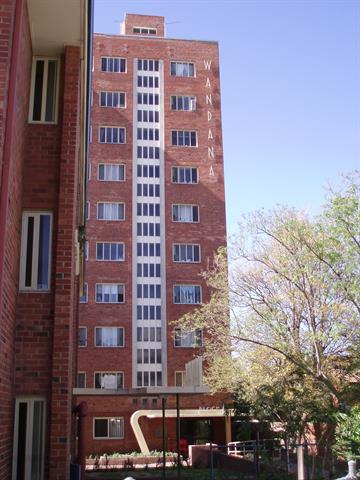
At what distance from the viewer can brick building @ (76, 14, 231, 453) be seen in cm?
3459

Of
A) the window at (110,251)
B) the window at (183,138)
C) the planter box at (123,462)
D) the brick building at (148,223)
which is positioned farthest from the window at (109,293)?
the planter box at (123,462)

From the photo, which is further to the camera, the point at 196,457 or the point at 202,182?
the point at 202,182

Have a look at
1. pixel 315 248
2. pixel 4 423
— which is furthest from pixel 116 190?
pixel 4 423

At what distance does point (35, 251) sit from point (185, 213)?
96.3 feet

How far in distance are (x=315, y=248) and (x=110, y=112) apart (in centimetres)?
2603

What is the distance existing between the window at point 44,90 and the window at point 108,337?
87.3ft

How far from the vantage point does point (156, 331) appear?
3638 centimetres

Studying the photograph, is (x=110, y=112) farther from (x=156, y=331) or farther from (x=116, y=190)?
(x=156, y=331)

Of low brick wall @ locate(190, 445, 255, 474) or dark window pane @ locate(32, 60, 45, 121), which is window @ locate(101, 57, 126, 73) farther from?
dark window pane @ locate(32, 60, 45, 121)

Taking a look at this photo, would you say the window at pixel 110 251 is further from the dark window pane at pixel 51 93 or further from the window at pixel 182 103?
the dark window pane at pixel 51 93

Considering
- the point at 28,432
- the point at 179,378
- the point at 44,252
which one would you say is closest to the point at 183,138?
the point at 179,378

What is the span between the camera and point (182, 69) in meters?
42.4

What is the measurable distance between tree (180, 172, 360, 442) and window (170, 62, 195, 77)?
78.1 ft

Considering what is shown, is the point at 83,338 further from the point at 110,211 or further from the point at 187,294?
the point at 110,211
